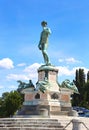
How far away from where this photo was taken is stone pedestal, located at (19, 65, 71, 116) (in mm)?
27359

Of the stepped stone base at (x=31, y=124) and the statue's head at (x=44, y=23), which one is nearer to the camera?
the stepped stone base at (x=31, y=124)

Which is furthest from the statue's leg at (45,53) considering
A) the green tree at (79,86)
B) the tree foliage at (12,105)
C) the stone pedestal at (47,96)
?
the green tree at (79,86)

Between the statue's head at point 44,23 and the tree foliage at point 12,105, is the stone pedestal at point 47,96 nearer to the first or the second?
the statue's head at point 44,23

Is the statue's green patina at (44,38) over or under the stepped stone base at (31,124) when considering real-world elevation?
over

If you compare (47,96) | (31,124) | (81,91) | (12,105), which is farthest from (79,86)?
(31,124)

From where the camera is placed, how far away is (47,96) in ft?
92.0

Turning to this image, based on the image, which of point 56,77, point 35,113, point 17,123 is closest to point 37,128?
point 17,123

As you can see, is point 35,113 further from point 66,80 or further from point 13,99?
point 13,99

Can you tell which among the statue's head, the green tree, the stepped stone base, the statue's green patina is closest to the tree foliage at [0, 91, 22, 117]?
the green tree

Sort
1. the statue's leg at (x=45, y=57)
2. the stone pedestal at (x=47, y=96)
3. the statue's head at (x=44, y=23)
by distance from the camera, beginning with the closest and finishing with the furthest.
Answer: the stone pedestal at (x=47, y=96) < the statue's leg at (x=45, y=57) < the statue's head at (x=44, y=23)

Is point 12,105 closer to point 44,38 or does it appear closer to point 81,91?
point 81,91

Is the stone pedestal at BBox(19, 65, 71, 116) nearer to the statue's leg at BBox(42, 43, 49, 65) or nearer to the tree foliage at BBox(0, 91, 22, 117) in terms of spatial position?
the statue's leg at BBox(42, 43, 49, 65)

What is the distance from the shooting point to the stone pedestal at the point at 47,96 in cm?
2736

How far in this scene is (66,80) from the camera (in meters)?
30.0
